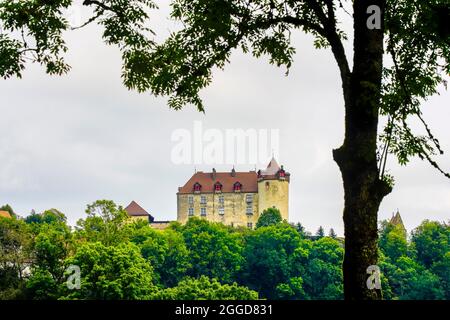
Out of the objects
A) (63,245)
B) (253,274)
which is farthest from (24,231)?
(253,274)

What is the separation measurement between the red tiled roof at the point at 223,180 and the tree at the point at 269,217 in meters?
10.7

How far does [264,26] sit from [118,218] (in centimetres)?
6115

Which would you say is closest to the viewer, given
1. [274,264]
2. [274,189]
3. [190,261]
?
[190,261]

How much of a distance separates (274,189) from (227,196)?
32.1 feet

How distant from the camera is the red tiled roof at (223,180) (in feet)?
488

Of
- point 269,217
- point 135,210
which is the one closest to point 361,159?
point 269,217

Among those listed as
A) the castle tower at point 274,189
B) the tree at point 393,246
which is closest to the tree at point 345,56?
the tree at point 393,246

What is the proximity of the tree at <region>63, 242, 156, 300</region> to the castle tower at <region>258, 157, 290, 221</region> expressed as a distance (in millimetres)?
84823

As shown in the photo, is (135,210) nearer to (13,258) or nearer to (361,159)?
(13,258)

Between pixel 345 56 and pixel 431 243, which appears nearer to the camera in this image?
pixel 345 56

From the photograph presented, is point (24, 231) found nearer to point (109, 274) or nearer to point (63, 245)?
point (63, 245)

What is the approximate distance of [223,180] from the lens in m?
151

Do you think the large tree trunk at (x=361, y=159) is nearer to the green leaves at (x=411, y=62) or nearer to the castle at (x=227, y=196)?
the green leaves at (x=411, y=62)

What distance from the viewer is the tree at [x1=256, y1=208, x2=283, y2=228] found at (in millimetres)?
134125
